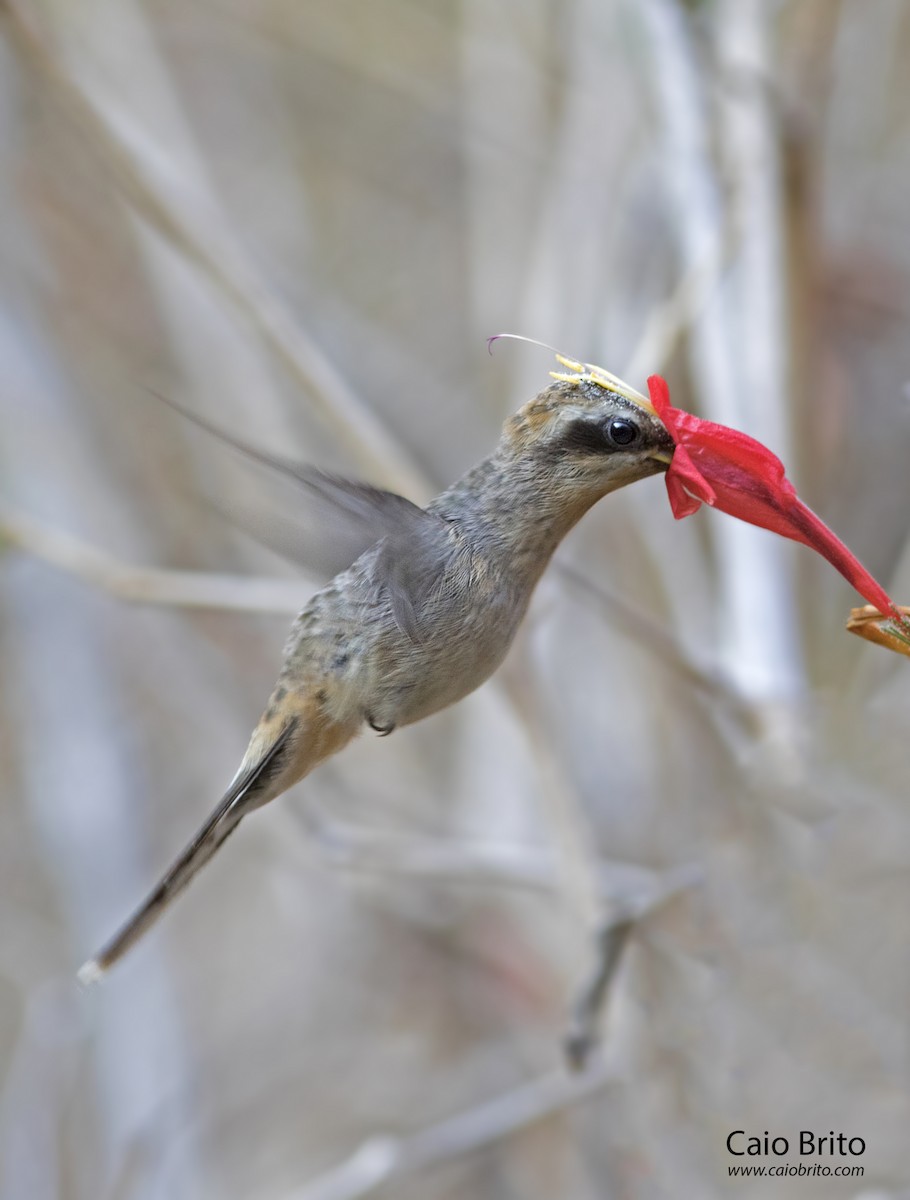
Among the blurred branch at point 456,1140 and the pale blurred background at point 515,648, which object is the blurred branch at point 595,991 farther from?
the blurred branch at point 456,1140

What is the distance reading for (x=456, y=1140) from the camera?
99.1 inches

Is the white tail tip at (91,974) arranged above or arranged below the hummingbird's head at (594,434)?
below

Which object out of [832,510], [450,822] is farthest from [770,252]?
[450,822]

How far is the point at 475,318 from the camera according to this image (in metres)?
3.52

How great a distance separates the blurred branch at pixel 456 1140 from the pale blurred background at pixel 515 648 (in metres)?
0.02

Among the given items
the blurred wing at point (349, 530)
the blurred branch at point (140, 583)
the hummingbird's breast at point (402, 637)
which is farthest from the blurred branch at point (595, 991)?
the blurred branch at point (140, 583)

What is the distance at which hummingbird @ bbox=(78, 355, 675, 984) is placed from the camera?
52.4 inches

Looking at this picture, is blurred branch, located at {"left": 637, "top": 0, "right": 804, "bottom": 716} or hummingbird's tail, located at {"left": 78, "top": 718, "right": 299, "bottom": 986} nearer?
hummingbird's tail, located at {"left": 78, "top": 718, "right": 299, "bottom": 986}

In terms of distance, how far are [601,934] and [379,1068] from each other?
2456mm

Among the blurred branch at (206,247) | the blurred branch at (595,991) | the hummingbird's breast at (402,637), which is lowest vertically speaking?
the blurred branch at (595,991)

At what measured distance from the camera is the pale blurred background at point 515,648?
2.11m

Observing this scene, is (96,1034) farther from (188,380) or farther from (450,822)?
(188,380)

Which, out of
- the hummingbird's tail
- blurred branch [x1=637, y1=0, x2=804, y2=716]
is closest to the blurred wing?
the hummingbird's tail

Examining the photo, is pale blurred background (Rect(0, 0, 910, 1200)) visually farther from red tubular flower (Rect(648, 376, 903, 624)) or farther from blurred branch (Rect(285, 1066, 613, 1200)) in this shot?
red tubular flower (Rect(648, 376, 903, 624))
